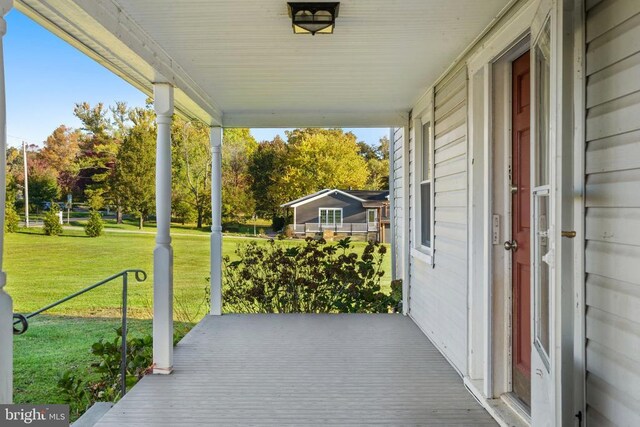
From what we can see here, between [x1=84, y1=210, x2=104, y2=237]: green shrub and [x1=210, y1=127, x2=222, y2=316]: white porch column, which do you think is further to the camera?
[x1=84, y1=210, x2=104, y2=237]: green shrub

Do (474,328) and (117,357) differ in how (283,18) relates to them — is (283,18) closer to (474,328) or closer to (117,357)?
(474,328)

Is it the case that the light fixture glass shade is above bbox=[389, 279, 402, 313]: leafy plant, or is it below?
above

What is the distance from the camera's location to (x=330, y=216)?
844 centimetres

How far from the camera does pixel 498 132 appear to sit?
291 cm

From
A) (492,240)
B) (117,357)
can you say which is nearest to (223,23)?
(492,240)

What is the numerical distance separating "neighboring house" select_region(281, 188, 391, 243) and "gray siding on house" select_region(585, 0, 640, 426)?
20.1 ft

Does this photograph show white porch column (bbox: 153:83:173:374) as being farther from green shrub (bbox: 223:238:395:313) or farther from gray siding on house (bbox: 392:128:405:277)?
gray siding on house (bbox: 392:128:405:277)

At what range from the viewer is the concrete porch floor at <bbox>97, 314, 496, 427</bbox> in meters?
2.75

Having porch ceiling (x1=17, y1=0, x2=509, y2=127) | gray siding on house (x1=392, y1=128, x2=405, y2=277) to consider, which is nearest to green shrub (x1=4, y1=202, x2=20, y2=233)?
porch ceiling (x1=17, y1=0, x2=509, y2=127)

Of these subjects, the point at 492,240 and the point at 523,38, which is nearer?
the point at 523,38

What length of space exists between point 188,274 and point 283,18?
24.2ft

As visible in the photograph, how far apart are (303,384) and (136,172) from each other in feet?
23.2

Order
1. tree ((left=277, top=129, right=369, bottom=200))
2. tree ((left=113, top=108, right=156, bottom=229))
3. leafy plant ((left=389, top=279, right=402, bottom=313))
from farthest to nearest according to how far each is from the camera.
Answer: tree ((left=277, top=129, right=369, bottom=200)), tree ((left=113, top=108, right=156, bottom=229)), leafy plant ((left=389, top=279, right=402, bottom=313))

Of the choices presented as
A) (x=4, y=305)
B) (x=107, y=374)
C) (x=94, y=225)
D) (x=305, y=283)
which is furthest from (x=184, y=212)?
(x=4, y=305)
